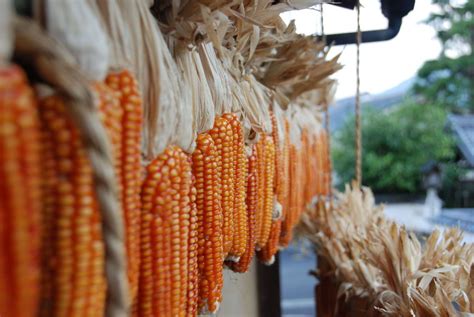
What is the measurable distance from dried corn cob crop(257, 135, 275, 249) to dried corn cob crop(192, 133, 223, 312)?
0.50 m

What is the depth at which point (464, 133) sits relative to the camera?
11.2 meters

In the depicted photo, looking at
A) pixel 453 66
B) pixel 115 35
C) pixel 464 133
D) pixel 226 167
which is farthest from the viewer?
pixel 453 66

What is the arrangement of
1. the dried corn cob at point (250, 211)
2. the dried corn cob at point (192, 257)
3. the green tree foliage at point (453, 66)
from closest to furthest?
the dried corn cob at point (192, 257)
the dried corn cob at point (250, 211)
the green tree foliage at point (453, 66)

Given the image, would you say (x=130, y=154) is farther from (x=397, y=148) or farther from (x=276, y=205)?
(x=397, y=148)

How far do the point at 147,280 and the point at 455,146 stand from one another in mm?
12690

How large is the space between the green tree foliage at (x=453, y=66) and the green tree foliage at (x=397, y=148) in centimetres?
270

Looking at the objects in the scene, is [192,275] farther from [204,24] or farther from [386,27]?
[386,27]

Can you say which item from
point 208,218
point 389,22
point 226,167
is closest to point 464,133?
point 389,22

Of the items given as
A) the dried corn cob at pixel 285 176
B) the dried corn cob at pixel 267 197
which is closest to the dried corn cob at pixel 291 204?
the dried corn cob at pixel 285 176

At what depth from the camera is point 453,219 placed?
27.7 feet

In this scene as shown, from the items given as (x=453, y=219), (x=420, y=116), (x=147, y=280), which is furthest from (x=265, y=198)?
(x=420, y=116)

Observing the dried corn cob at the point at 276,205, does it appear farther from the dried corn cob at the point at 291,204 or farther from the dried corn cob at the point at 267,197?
the dried corn cob at the point at 291,204

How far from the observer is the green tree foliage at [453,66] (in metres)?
14.2

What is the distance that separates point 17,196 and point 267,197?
1.12 m
